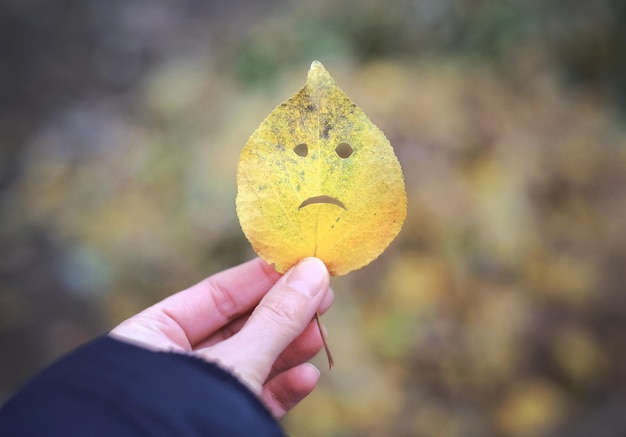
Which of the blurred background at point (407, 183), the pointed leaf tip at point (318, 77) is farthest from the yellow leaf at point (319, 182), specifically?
the blurred background at point (407, 183)

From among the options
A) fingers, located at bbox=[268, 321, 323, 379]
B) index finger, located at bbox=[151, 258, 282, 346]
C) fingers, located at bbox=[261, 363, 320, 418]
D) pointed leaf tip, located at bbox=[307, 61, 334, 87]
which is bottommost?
fingers, located at bbox=[261, 363, 320, 418]

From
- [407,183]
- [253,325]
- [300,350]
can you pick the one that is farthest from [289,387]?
[407,183]

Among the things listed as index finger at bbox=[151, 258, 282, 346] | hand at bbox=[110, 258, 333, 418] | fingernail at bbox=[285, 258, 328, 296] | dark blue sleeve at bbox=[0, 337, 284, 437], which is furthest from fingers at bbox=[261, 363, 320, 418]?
dark blue sleeve at bbox=[0, 337, 284, 437]

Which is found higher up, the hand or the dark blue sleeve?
the hand

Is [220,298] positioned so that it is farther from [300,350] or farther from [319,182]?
[319,182]

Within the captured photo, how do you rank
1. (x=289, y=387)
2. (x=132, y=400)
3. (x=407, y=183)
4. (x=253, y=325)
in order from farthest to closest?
(x=407, y=183), (x=289, y=387), (x=253, y=325), (x=132, y=400)

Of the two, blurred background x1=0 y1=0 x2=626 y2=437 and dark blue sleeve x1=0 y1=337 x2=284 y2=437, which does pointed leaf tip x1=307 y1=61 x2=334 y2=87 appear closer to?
dark blue sleeve x1=0 y1=337 x2=284 y2=437

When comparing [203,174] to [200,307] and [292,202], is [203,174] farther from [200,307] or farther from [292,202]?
[292,202]

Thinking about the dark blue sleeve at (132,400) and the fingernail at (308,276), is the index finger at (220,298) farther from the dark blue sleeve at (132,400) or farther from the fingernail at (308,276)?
the dark blue sleeve at (132,400)
